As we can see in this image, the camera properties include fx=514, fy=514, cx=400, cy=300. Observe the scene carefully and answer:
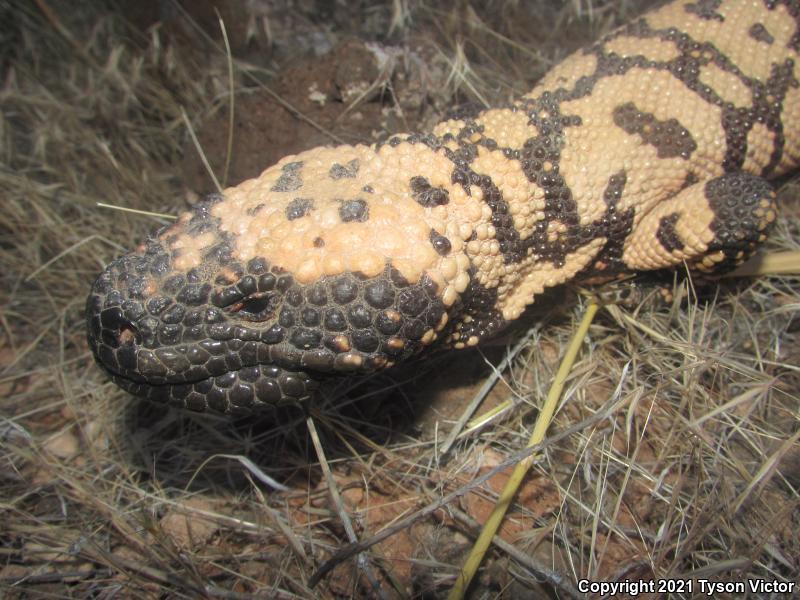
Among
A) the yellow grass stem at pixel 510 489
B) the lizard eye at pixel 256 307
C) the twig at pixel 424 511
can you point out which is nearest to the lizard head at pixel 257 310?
the lizard eye at pixel 256 307

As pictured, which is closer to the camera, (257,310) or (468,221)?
(257,310)

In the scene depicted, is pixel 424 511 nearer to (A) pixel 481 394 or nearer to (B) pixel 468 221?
(A) pixel 481 394

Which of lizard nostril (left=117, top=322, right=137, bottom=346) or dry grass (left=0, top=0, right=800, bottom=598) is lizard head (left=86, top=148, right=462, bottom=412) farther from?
dry grass (left=0, top=0, right=800, bottom=598)

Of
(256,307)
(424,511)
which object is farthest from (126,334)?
(424,511)

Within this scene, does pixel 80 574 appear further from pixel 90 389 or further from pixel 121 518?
pixel 90 389

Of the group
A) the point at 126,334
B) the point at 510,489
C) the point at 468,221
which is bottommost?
the point at 510,489

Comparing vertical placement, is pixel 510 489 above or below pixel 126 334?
below

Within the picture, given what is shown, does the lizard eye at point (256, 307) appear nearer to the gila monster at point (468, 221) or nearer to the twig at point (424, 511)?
the gila monster at point (468, 221)
